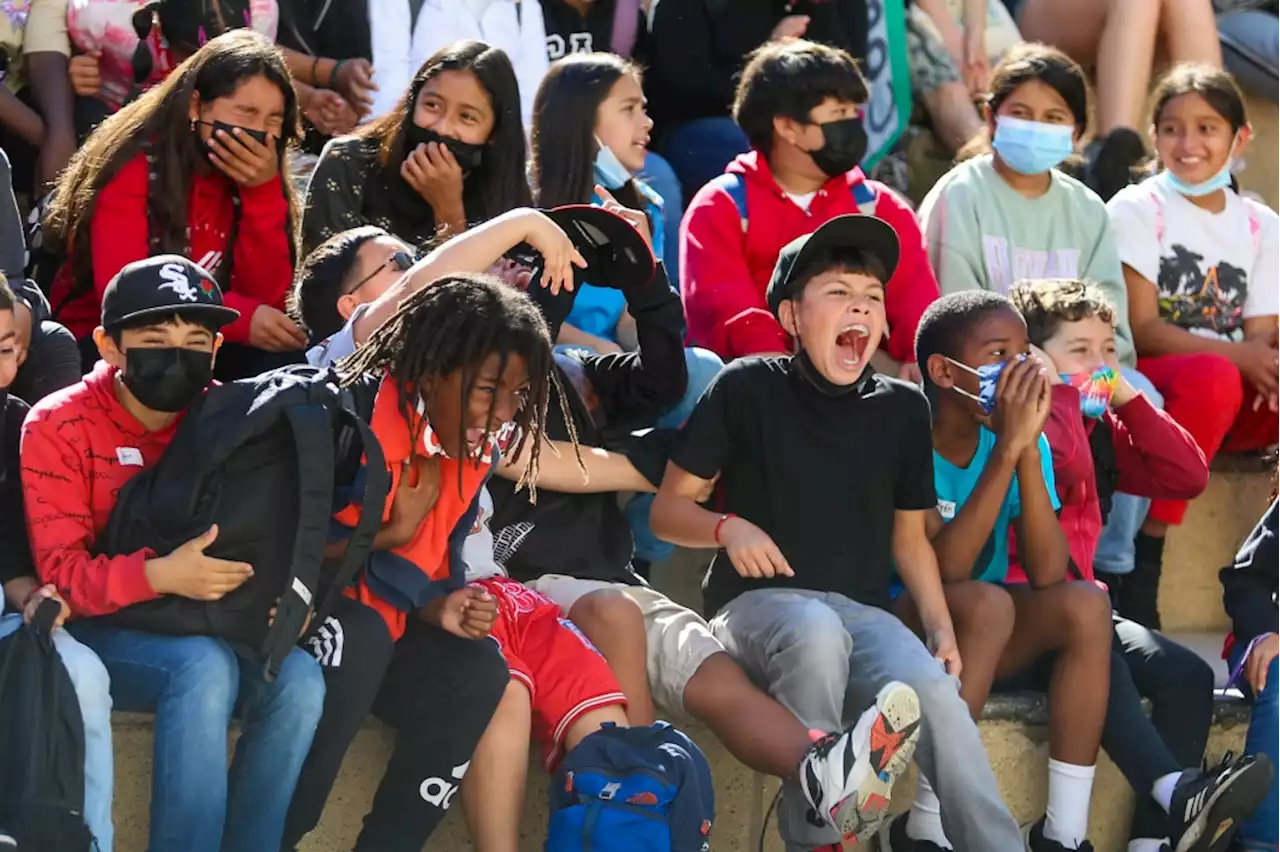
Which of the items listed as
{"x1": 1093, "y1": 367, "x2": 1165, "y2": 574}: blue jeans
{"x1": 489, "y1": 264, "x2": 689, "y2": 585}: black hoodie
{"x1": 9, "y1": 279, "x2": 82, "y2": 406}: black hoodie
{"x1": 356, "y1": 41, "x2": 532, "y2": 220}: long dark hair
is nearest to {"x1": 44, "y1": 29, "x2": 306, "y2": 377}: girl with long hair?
{"x1": 356, "y1": 41, "x2": 532, "y2": 220}: long dark hair

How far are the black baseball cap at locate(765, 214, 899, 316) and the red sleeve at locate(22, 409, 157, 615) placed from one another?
159 cm

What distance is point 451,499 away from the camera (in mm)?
3688

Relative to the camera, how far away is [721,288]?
491 centimetres

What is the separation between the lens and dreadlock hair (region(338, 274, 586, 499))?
11.8 ft

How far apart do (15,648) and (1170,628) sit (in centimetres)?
328

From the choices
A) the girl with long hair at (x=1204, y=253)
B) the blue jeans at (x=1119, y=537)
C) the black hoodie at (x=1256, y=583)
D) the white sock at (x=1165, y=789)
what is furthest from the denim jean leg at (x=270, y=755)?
the girl with long hair at (x=1204, y=253)

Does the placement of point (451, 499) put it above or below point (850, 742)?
above

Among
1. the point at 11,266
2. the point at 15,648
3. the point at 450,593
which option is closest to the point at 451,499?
the point at 450,593

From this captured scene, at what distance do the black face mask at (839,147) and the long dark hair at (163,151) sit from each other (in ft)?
4.68

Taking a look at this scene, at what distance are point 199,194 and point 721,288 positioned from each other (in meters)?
1.34

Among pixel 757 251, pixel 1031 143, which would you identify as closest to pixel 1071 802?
pixel 757 251

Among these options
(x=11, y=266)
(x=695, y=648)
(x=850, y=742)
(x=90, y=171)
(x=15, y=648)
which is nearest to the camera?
(x=15, y=648)

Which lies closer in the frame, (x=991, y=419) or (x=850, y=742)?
(x=850, y=742)

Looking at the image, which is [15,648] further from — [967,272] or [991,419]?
[967,272]
